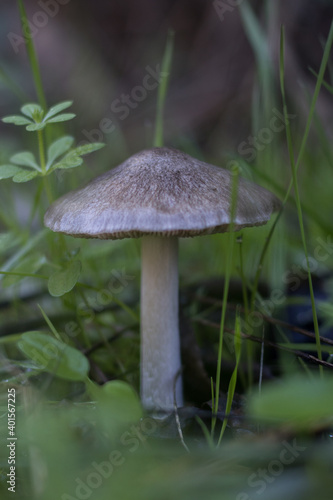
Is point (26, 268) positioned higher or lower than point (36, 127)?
lower

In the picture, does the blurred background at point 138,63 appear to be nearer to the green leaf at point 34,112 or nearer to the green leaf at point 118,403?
the green leaf at point 34,112

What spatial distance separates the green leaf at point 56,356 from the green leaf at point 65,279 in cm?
33

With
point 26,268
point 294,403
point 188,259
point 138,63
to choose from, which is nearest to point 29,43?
point 26,268

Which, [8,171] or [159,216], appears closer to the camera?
[159,216]

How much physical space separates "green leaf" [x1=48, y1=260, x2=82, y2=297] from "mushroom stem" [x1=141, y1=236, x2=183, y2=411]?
1.02ft

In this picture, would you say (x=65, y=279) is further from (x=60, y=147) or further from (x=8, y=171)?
(x=60, y=147)

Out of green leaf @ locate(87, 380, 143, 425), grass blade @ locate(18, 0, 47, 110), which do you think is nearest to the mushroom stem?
green leaf @ locate(87, 380, 143, 425)

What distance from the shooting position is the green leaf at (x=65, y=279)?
1634mm

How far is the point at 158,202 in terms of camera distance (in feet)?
4.72

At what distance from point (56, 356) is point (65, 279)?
0.49 metres

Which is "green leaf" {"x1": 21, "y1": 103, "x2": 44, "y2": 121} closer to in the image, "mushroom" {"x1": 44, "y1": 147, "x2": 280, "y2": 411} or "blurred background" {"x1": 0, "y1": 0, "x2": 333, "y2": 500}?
"mushroom" {"x1": 44, "y1": 147, "x2": 280, "y2": 411}

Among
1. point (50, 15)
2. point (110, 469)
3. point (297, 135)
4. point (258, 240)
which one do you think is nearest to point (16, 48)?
point (50, 15)

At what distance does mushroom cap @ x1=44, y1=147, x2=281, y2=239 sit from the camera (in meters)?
1.39

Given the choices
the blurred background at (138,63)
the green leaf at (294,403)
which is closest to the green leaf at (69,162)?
the green leaf at (294,403)
